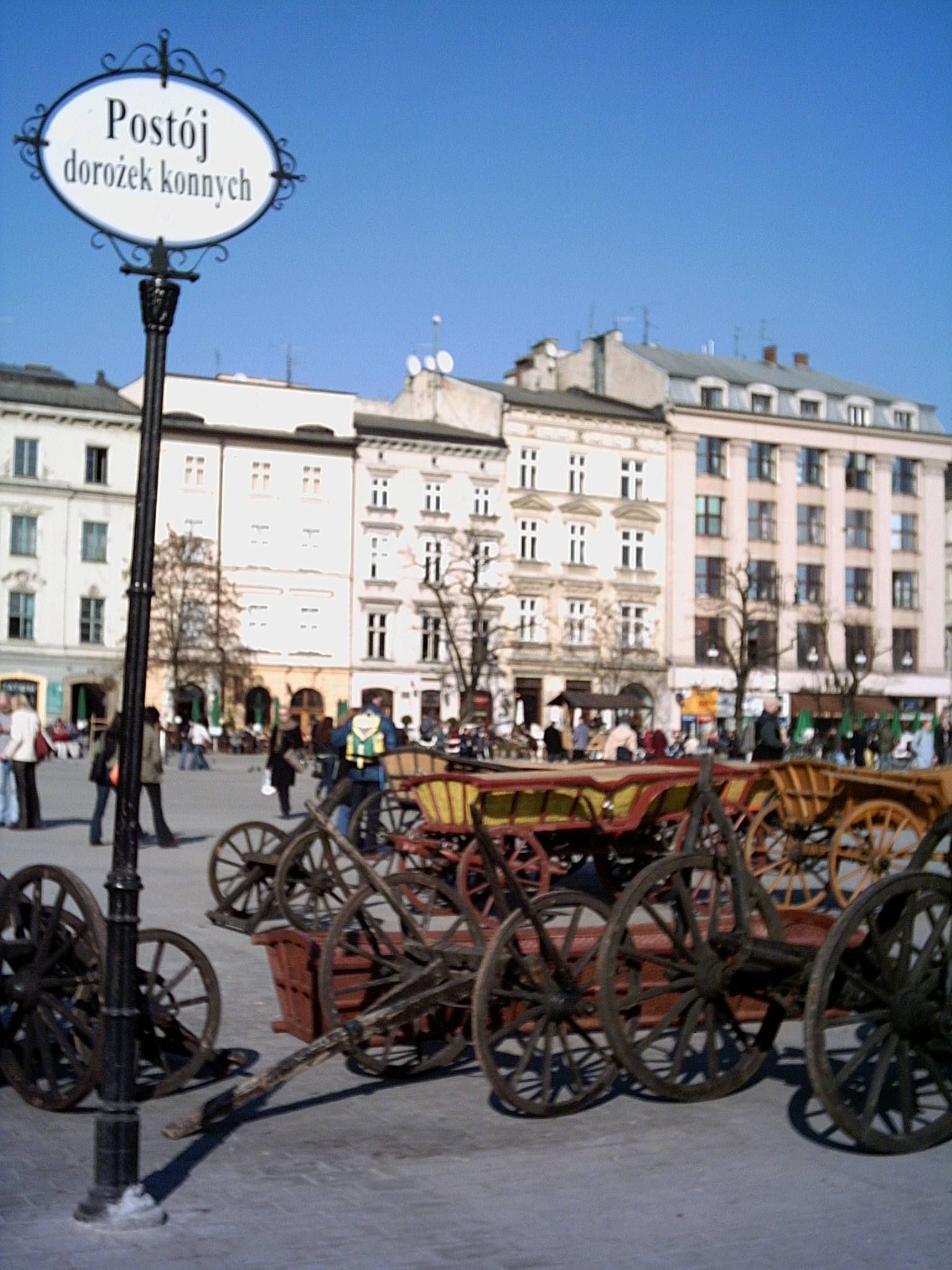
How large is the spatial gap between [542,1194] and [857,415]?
7212 cm

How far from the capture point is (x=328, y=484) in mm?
64000

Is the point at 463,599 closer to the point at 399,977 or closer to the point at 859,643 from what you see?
the point at 859,643

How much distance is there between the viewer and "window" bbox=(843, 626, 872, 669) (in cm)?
7175

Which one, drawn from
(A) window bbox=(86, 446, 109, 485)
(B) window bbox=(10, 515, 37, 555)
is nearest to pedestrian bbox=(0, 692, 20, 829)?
(B) window bbox=(10, 515, 37, 555)

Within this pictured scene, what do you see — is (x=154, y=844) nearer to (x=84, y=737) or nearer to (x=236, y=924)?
(x=236, y=924)

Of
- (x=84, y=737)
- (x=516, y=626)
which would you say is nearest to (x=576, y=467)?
(x=516, y=626)

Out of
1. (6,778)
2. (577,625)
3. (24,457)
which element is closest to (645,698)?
(577,625)

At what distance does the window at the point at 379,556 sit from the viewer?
212ft

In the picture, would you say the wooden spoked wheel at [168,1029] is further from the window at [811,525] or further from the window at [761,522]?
the window at [811,525]

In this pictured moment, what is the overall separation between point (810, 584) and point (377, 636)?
20929 mm

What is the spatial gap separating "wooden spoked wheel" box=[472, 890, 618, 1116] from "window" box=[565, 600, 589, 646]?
6019 cm

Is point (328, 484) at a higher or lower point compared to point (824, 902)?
higher


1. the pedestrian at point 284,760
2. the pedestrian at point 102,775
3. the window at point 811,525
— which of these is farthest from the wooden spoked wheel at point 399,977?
the window at point 811,525

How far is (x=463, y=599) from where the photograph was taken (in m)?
64.8
